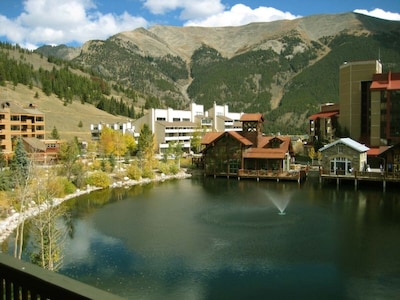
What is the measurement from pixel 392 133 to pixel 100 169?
114ft

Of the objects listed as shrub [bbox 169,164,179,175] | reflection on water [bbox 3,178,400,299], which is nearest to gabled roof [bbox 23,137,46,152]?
shrub [bbox 169,164,179,175]

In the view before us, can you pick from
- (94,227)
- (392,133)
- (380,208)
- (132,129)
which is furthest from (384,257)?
(132,129)

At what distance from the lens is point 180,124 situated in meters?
72.6

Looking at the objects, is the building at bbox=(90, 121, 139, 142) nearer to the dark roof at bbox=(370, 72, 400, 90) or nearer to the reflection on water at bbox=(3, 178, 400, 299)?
the reflection on water at bbox=(3, 178, 400, 299)

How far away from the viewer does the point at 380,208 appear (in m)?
30.2

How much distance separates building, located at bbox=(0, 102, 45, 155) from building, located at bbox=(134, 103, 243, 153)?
17411 mm

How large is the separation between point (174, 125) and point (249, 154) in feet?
85.2

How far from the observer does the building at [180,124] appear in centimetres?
6938

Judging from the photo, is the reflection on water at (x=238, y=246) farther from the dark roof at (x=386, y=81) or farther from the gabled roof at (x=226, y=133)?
the dark roof at (x=386, y=81)

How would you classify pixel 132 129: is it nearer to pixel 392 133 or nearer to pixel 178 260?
pixel 392 133

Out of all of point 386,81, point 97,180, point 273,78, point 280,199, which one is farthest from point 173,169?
point 273,78

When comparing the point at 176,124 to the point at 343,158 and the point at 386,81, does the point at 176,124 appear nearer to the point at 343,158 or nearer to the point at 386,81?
the point at 386,81

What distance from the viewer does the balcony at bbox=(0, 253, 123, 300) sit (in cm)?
287

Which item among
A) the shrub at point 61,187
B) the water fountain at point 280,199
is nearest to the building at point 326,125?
the water fountain at point 280,199
